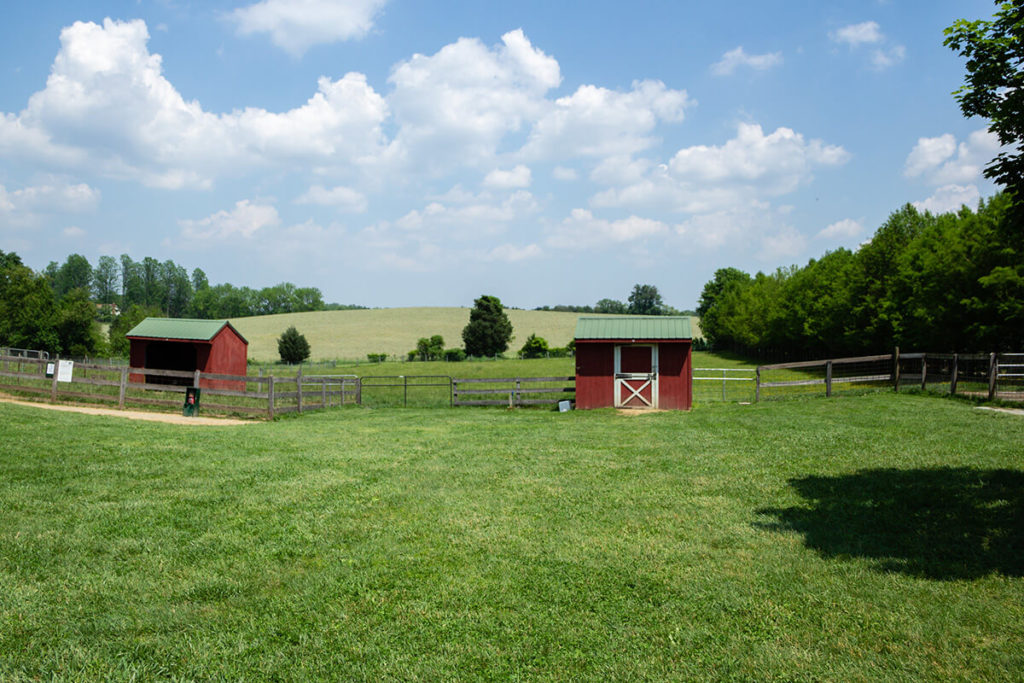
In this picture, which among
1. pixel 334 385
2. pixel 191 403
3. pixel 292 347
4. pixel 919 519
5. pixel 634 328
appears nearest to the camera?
pixel 919 519

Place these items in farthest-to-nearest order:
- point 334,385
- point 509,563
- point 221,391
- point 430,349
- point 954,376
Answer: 1. point 430,349
2. point 334,385
3. point 221,391
4. point 954,376
5. point 509,563

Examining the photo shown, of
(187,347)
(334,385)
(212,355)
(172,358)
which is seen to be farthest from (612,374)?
(172,358)

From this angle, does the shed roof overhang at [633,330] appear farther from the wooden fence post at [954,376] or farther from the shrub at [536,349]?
the shrub at [536,349]

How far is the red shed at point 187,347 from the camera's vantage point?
92.2 feet

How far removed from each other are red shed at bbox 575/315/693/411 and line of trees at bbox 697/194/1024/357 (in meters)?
9.26

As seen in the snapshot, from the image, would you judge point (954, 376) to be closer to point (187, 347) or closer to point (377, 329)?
point (187, 347)

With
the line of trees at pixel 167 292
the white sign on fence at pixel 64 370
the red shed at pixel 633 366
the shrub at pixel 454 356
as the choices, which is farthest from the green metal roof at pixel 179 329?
the line of trees at pixel 167 292

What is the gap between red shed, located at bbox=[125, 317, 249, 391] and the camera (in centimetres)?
2811

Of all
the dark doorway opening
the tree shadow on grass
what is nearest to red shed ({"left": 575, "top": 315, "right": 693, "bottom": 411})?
the tree shadow on grass

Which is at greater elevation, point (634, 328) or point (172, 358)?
point (634, 328)

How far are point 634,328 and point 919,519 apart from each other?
15.3 meters

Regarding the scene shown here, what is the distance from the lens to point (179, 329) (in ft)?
93.9

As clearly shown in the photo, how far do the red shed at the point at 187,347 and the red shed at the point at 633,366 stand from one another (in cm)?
1548

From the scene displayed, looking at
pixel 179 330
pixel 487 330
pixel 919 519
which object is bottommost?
A: pixel 919 519
